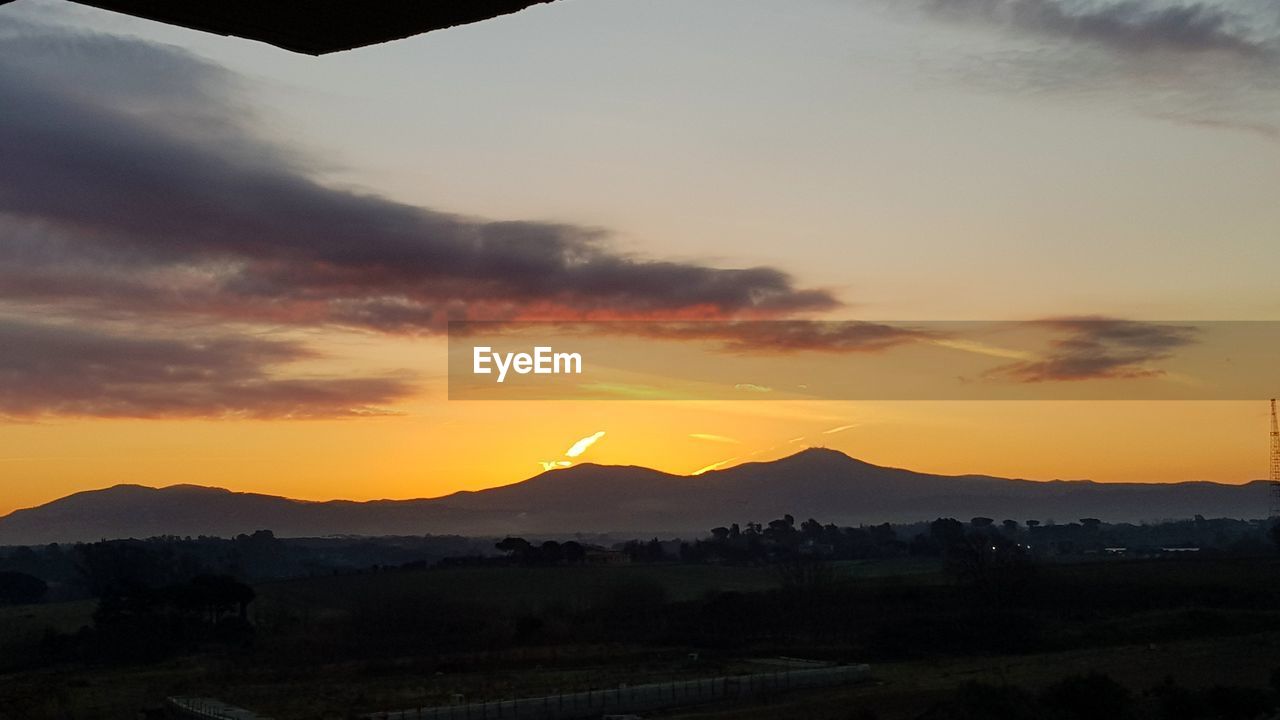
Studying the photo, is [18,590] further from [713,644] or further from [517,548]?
Result: [713,644]

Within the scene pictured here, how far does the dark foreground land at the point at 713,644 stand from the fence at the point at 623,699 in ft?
5.91

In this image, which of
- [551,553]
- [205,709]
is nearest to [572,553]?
[551,553]

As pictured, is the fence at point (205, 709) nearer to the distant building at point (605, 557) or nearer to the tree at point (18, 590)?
the tree at point (18, 590)

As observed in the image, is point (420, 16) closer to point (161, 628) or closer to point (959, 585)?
point (161, 628)

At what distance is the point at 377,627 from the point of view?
86.5 m

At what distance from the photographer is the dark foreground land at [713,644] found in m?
48.6

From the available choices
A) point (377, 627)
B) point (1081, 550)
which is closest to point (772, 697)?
point (377, 627)

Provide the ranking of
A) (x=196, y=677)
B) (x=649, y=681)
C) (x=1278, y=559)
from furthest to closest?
(x=1278, y=559) → (x=196, y=677) → (x=649, y=681)

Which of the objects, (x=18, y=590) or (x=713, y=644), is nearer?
(x=713, y=644)

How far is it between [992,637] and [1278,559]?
57.0m

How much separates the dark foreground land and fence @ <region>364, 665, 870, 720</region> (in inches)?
70.9

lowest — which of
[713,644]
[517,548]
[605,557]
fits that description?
[713,644]

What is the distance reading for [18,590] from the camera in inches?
4953

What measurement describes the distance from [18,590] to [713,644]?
275 feet
